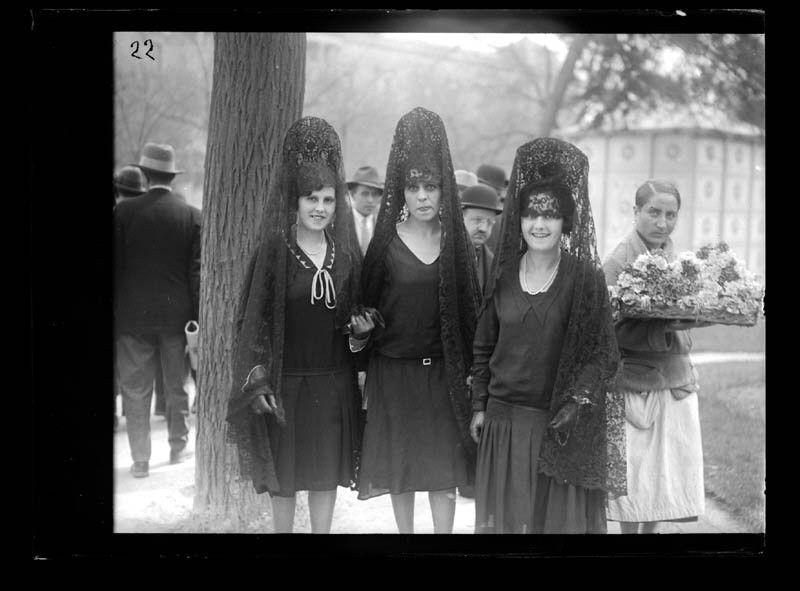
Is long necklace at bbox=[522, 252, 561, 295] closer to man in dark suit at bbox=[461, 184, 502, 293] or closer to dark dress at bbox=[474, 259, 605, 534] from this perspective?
dark dress at bbox=[474, 259, 605, 534]

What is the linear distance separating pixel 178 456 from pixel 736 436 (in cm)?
310

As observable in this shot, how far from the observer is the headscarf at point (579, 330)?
3711mm

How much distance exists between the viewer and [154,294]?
433 cm

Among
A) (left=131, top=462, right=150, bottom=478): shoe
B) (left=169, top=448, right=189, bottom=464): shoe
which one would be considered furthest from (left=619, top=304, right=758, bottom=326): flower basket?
(left=131, top=462, right=150, bottom=478): shoe

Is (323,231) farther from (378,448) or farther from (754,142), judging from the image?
(754,142)

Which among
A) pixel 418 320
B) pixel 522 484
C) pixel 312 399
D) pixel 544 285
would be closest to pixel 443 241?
pixel 418 320

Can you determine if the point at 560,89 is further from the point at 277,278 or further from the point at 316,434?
the point at 316,434

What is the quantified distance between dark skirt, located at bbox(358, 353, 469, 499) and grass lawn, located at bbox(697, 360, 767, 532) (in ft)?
5.08

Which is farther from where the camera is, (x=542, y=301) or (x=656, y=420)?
(x=656, y=420)

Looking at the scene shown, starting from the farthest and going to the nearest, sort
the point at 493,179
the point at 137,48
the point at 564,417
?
the point at 493,179 → the point at 137,48 → the point at 564,417

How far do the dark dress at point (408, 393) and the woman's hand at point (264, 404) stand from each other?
458mm

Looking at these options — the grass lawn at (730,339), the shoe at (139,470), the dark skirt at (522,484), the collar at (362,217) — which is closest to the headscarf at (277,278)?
the shoe at (139,470)

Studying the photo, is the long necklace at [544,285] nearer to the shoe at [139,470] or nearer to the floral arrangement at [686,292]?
the floral arrangement at [686,292]
